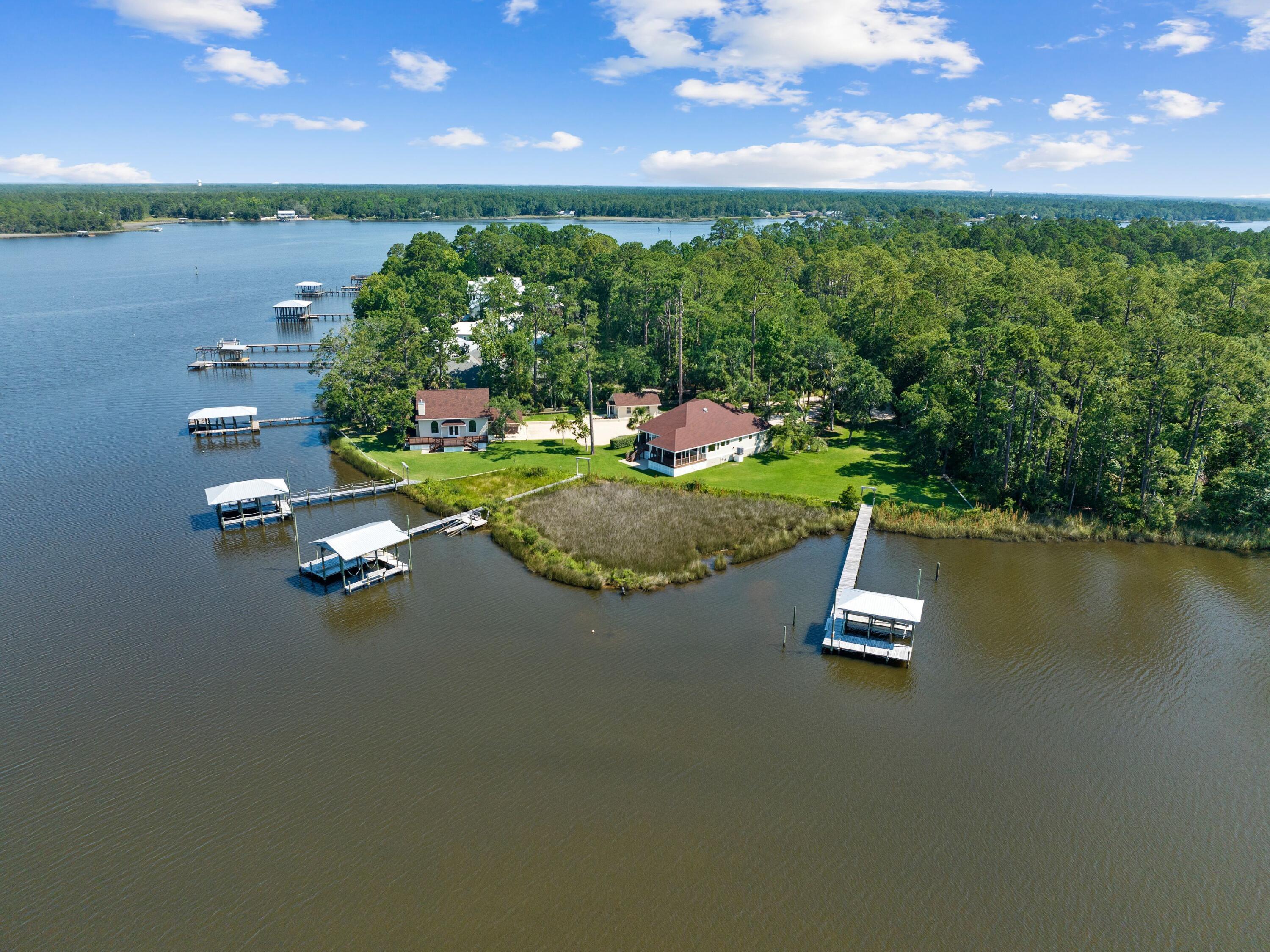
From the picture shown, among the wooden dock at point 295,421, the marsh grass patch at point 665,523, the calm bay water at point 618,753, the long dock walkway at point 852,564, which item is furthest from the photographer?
the wooden dock at point 295,421

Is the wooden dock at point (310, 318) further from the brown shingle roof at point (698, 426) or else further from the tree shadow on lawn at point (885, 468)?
the tree shadow on lawn at point (885, 468)

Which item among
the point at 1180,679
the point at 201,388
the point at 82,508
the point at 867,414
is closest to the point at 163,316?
the point at 201,388

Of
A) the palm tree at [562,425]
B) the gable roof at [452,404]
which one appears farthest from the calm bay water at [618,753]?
the palm tree at [562,425]

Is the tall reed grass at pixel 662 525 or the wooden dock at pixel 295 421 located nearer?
the tall reed grass at pixel 662 525

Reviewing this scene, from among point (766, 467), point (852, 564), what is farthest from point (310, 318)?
point (852, 564)

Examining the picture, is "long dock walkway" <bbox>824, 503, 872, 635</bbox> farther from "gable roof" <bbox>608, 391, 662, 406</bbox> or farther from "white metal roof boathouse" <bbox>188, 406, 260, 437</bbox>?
"white metal roof boathouse" <bbox>188, 406, 260, 437</bbox>

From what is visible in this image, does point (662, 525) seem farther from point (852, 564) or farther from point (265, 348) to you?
point (265, 348)

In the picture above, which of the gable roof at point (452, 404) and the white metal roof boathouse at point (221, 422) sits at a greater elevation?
the gable roof at point (452, 404)
